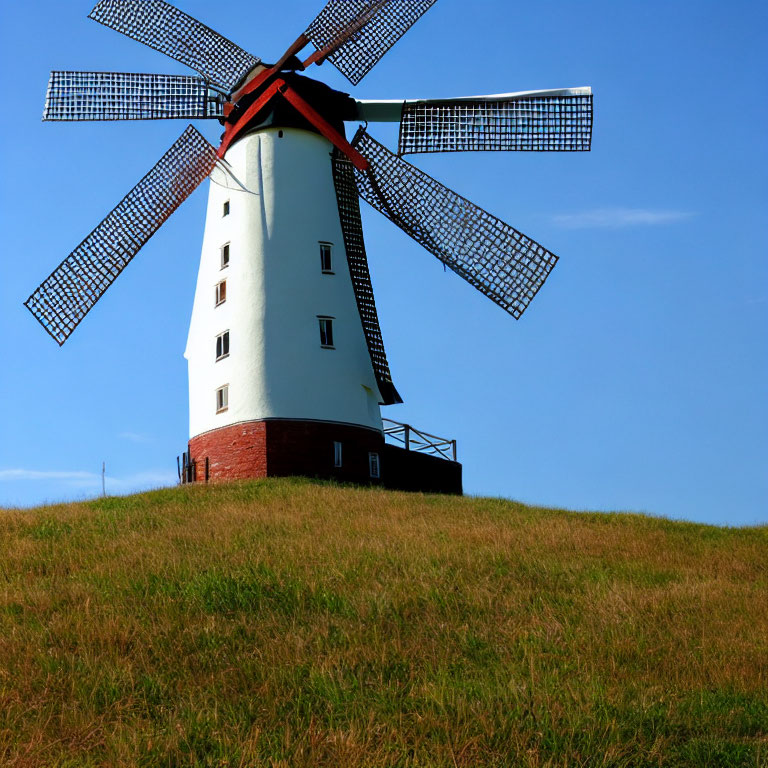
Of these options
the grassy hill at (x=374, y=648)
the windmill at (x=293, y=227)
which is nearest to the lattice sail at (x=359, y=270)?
the windmill at (x=293, y=227)

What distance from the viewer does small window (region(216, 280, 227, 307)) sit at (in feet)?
82.2

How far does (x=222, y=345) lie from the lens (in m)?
24.8

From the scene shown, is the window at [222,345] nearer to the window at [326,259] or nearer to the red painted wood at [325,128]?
the window at [326,259]

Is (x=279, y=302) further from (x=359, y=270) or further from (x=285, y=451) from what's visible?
(x=285, y=451)

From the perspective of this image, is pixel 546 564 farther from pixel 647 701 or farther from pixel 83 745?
pixel 83 745

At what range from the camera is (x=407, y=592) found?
39.9 feet

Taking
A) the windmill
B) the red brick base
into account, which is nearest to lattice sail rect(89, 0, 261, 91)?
the windmill

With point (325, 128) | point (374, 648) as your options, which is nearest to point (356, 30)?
point (325, 128)

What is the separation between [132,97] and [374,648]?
20.4 meters

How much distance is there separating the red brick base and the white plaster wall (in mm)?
261

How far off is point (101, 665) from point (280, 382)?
14.6 m

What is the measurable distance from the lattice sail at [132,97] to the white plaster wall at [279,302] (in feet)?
6.14

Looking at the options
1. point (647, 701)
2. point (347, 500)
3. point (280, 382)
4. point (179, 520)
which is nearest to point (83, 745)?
point (647, 701)

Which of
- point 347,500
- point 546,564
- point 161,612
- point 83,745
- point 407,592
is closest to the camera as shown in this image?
point 83,745
